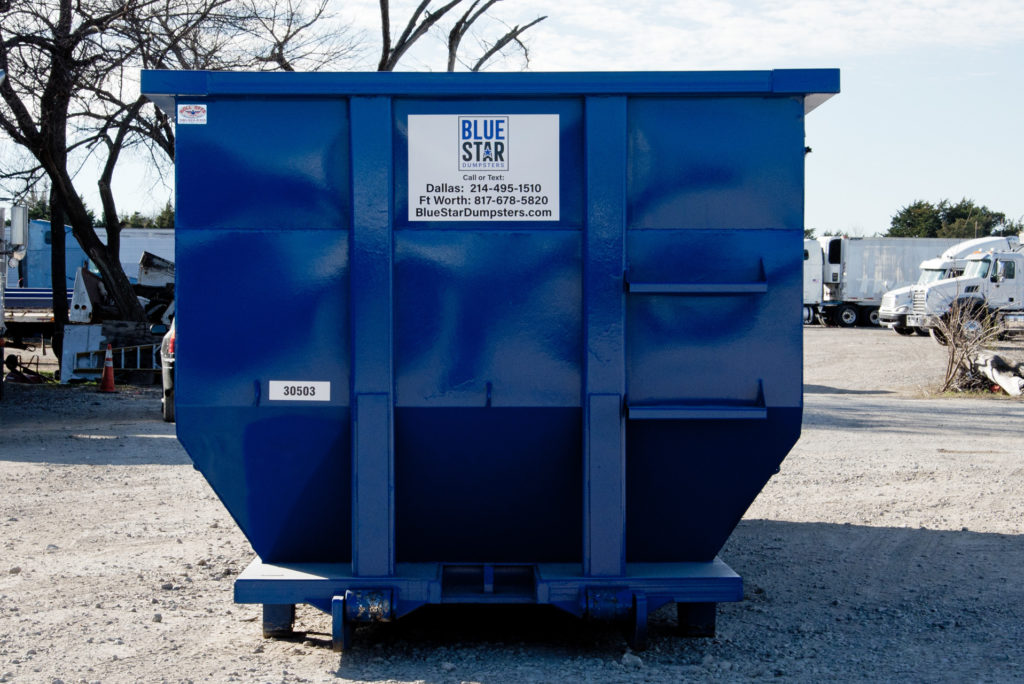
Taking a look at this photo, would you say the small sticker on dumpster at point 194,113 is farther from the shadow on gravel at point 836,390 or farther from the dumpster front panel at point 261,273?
the shadow on gravel at point 836,390

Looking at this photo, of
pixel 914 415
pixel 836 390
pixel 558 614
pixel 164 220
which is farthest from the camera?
pixel 164 220

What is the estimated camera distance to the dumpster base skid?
14.8 feet

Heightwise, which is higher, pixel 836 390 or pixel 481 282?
pixel 481 282

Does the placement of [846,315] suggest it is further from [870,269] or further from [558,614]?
[558,614]

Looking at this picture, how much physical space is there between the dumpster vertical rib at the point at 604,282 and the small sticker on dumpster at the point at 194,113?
5.55 feet

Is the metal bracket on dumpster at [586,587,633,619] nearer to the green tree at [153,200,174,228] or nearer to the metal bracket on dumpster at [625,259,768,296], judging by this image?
the metal bracket on dumpster at [625,259,768,296]

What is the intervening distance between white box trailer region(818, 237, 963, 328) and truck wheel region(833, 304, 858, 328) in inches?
1.7

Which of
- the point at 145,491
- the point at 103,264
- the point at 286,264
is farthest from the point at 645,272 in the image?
the point at 103,264

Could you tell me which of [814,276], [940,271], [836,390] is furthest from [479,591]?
[814,276]

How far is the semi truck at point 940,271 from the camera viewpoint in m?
35.3

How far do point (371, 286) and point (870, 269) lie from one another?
133 feet

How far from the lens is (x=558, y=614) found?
5.46 m

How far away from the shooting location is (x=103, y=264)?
72.4ft

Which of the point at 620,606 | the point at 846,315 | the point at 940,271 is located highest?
the point at 940,271
